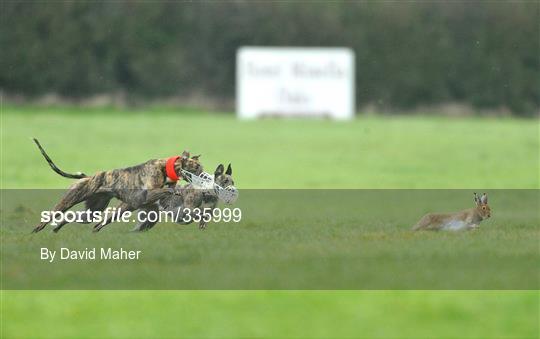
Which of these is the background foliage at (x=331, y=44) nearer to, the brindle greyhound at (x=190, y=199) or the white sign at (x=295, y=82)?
the white sign at (x=295, y=82)

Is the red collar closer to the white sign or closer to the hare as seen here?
the hare

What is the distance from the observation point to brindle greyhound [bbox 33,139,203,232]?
11.9 meters

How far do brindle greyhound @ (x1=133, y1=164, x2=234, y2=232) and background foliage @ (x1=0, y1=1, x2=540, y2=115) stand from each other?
40606 mm

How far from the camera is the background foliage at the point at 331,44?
54.2 metres

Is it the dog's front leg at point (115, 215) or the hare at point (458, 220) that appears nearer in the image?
the dog's front leg at point (115, 215)

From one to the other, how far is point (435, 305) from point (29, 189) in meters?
15.8

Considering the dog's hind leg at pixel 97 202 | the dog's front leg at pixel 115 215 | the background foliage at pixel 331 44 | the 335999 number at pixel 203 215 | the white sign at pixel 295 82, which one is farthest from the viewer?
the white sign at pixel 295 82

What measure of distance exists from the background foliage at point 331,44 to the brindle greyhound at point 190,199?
40606 mm

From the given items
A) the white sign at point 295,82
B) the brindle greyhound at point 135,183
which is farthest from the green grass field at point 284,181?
the white sign at point 295,82

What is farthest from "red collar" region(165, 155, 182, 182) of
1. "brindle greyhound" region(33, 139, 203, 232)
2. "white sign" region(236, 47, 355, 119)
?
"white sign" region(236, 47, 355, 119)

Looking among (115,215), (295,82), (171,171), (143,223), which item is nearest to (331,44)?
(295,82)

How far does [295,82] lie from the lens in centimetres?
7344

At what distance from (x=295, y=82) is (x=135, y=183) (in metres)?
61.8

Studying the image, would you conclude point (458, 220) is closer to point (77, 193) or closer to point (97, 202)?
point (97, 202)
